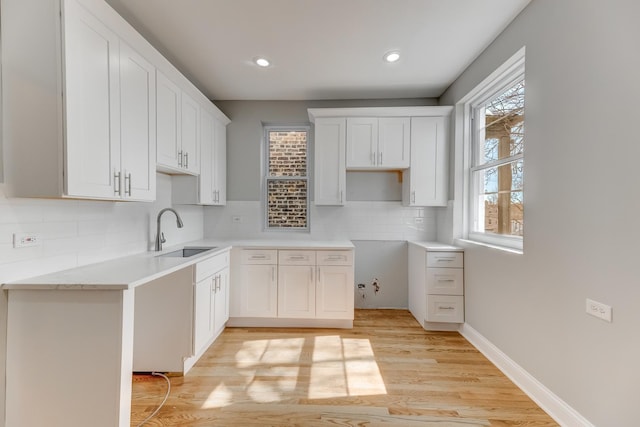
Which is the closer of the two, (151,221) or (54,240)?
(54,240)

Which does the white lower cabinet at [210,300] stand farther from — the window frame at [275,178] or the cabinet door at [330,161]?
the cabinet door at [330,161]

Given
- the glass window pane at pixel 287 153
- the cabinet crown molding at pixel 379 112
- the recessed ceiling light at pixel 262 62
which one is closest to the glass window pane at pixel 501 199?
the cabinet crown molding at pixel 379 112

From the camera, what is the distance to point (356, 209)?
373cm

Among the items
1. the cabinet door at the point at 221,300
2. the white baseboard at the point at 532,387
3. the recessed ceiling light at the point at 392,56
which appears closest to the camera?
the white baseboard at the point at 532,387

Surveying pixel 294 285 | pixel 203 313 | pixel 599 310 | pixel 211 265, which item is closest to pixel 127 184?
pixel 211 265

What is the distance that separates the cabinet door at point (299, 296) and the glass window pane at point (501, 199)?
5.96 feet

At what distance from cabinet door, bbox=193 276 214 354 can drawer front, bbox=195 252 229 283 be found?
0.16ft

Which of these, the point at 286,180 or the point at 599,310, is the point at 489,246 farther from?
the point at 286,180

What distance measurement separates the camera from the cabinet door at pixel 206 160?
3.00m

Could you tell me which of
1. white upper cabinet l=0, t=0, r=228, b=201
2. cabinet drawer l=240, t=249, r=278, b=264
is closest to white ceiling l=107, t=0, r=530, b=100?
white upper cabinet l=0, t=0, r=228, b=201

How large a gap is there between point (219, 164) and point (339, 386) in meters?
2.69

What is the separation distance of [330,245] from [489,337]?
5.55ft

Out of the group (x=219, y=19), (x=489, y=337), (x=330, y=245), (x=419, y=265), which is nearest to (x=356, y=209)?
(x=330, y=245)

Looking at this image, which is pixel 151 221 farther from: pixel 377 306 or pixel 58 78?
pixel 377 306
